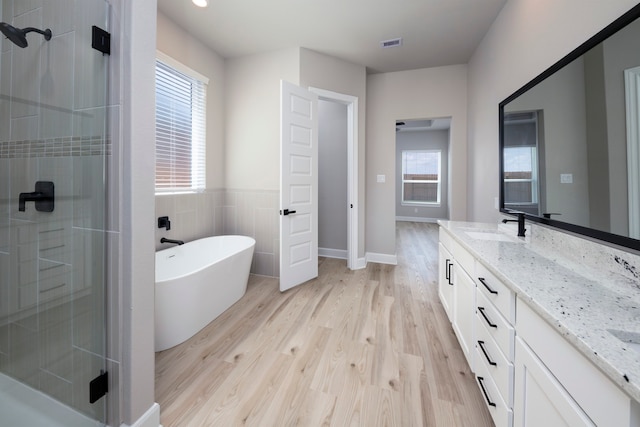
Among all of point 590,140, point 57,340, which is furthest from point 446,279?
point 57,340

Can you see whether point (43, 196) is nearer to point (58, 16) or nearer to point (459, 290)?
point (58, 16)

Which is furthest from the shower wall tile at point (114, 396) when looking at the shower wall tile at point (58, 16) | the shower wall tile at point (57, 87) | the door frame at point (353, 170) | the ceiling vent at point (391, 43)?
the ceiling vent at point (391, 43)

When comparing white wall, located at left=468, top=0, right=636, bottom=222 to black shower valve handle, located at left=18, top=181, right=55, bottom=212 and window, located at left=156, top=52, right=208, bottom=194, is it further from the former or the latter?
Result: window, located at left=156, top=52, right=208, bottom=194

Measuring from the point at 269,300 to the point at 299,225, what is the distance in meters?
0.88

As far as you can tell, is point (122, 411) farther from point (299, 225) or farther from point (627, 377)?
point (299, 225)

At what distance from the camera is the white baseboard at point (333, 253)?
4.24 meters

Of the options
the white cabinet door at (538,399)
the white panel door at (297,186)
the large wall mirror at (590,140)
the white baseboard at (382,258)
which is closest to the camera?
the white cabinet door at (538,399)

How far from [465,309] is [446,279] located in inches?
23.1

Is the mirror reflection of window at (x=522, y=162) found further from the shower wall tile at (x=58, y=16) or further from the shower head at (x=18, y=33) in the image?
the shower head at (x=18, y=33)

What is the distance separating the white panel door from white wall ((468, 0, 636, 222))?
6.22 ft

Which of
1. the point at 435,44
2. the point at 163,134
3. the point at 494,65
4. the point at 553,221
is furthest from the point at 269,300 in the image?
the point at 435,44

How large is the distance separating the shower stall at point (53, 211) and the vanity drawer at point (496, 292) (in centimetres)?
170

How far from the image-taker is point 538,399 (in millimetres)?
830

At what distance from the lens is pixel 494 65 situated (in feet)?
8.49
